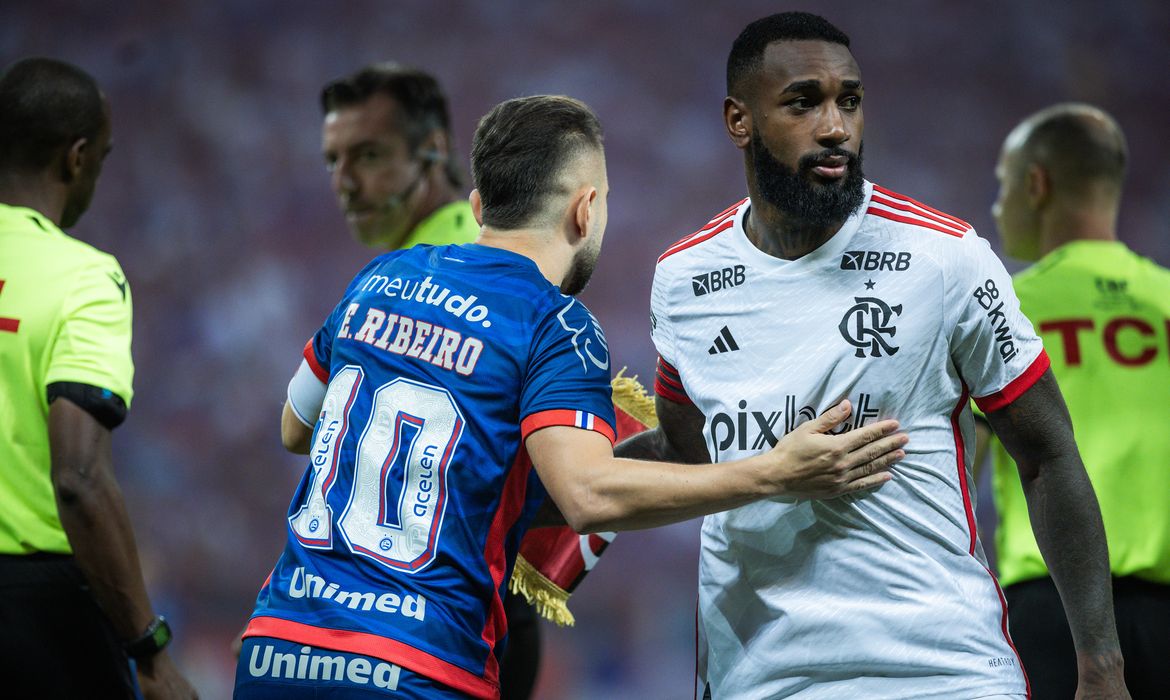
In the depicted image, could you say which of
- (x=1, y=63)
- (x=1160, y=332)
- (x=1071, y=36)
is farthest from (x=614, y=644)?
(x=1, y=63)

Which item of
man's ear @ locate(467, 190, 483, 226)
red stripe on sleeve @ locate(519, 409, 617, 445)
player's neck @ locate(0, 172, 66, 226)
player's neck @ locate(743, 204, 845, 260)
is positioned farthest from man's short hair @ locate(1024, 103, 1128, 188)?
player's neck @ locate(0, 172, 66, 226)

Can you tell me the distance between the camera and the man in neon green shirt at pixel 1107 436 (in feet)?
10.8

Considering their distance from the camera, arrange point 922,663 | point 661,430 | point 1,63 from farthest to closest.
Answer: point 1,63
point 661,430
point 922,663

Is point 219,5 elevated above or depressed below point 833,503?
above

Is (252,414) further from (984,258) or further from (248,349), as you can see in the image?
(984,258)

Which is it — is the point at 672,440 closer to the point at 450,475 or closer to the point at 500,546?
the point at 500,546

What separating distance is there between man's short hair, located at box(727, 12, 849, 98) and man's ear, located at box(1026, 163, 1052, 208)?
1.78 meters

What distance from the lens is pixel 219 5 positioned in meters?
7.48

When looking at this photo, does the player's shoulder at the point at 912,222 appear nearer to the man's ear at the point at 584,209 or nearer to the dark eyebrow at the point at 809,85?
the dark eyebrow at the point at 809,85

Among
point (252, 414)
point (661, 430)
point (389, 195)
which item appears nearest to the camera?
point (661, 430)

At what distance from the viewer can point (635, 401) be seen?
120 inches

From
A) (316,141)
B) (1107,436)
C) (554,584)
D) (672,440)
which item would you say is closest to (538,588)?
(554,584)

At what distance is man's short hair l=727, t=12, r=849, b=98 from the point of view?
247 centimetres

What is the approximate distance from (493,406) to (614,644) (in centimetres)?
470
